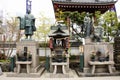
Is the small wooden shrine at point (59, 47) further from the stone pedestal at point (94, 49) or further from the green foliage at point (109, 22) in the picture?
the green foliage at point (109, 22)

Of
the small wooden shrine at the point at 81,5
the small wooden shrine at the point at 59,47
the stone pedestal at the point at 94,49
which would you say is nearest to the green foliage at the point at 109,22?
the small wooden shrine at the point at 81,5

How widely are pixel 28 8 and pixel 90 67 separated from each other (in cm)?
474

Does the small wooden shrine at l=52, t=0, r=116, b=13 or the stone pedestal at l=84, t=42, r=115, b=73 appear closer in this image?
the stone pedestal at l=84, t=42, r=115, b=73

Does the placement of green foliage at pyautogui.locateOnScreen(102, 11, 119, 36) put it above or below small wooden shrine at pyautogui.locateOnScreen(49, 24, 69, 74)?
above

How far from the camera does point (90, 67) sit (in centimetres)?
1348

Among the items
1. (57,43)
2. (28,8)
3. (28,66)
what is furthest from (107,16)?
(28,66)

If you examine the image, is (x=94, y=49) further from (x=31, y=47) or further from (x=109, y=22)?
(x=109, y=22)

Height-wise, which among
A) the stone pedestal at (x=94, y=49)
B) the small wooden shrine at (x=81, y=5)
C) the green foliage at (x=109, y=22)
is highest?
the small wooden shrine at (x=81, y=5)

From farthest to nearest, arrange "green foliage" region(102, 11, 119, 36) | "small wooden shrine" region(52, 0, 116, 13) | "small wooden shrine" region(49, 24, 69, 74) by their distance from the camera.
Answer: "green foliage" region(102, 11, 119, 36) → "small wooden shrine" region(52, 0, 116, 13) → "small wooden shrine" region(49, 24, 69, 74)

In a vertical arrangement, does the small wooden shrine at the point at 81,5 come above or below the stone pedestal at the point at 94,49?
above

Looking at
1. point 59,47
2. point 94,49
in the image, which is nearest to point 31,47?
point 59,47

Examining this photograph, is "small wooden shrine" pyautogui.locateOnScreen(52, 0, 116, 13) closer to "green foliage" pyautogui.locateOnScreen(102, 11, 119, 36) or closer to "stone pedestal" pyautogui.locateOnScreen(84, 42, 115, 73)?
"green foliage" pyautogui.locateOnScreen(102, 11, 119, 36)

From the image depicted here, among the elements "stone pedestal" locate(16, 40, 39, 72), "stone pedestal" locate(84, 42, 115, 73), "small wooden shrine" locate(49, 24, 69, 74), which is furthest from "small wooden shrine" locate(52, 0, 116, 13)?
"stone pedestal" locate(16, 40, 39, 72)

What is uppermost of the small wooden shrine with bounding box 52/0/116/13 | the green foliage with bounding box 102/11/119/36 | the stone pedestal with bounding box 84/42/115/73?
the small wooden shrine with bounding box 52/0/116/13
